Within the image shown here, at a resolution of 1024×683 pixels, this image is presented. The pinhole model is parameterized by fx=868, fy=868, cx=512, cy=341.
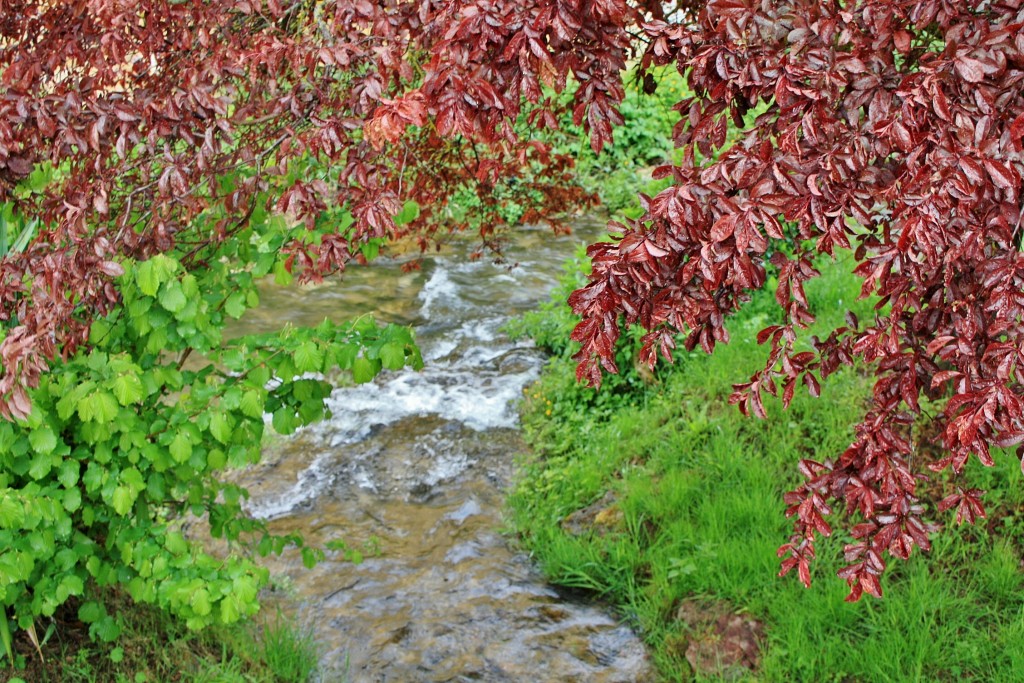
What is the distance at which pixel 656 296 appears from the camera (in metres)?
1.92

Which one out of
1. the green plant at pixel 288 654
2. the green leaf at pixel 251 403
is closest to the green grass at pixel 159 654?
the green plant at pixel 288 654

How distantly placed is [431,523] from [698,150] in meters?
3.72

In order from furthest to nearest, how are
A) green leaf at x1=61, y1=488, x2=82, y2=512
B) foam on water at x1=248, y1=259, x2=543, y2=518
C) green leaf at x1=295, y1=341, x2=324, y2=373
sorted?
foam on water at x1=248, y1=259, x2=543, y2=518 < green leaf at x1=295, y1=341, x2=324, y2=373 < green leaf at x1=61, y1=488, x2=82, y2=512

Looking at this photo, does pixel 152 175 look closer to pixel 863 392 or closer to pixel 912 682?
pixel 912 682

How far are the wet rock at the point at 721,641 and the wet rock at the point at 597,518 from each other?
85 centimetres

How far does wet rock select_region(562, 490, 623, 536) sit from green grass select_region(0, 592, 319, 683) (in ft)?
5.43

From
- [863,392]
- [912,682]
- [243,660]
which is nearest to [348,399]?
[243,660]

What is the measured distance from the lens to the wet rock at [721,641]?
3.75 meters

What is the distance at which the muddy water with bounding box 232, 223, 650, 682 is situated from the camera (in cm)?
415

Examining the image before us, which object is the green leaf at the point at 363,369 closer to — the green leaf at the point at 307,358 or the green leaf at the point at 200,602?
the green leaf at the point at 307,358

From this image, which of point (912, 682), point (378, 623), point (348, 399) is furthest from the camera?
point (348, 399)

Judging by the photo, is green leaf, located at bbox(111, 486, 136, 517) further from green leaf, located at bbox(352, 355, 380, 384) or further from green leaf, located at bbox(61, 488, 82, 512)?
green leaf, located at bbox(352, 355, 380, 384)

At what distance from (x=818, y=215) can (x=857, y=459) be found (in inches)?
32.9

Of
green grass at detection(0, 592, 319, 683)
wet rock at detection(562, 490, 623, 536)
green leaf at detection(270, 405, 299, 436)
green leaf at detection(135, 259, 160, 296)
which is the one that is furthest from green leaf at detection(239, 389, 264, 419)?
wet rock at detection(562, 490, 623, 536)
